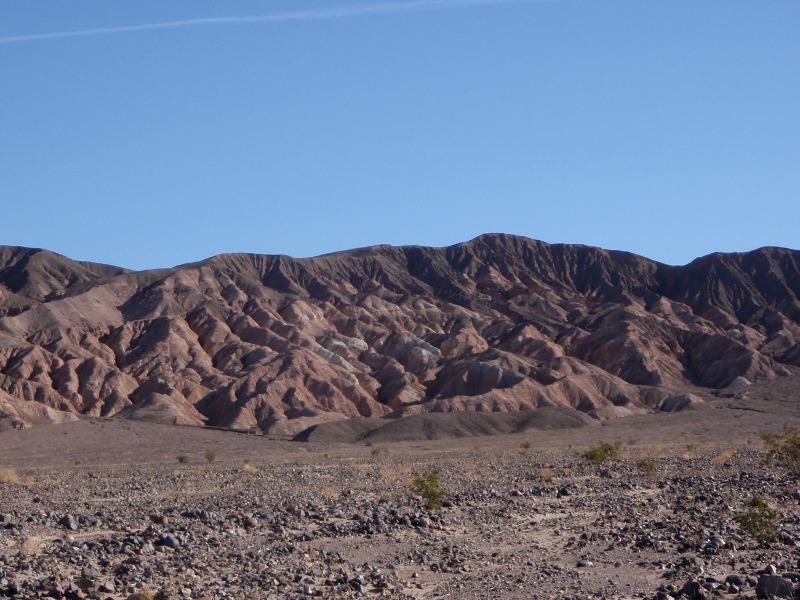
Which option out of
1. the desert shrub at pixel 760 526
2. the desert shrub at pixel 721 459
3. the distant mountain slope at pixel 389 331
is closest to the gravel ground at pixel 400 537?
the desert shrub at pixel 760 526

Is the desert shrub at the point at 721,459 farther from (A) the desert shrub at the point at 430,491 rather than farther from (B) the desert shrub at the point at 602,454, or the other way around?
(A) the desert shrub at the point at 430,491

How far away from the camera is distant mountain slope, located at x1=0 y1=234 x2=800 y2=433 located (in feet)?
314

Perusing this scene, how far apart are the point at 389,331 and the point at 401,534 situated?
106 m

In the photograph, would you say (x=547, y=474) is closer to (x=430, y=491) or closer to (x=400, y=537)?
(x=430, y=491)

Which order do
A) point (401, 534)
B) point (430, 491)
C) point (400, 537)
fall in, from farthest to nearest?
point (430, 491) < point (401, 534) < point (400, 537)

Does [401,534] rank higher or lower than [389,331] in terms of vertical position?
lower

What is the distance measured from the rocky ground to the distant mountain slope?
182ft

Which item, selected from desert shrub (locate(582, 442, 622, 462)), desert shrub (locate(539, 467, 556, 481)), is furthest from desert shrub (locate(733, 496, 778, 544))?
desert shrub (locate(582, 442, 622, 462))

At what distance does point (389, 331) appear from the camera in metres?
124

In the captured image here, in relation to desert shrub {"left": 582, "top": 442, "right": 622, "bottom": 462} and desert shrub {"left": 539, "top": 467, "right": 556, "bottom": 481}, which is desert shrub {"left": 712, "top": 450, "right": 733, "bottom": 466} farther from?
desert shrub {"left": 539, "top": 467, "right": 556, "bottom": 481}

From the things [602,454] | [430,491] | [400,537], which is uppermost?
[430,491]

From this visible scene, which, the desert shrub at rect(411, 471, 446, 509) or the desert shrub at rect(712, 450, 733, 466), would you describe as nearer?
the desert shrub at rect(411, 471, 446, 509)

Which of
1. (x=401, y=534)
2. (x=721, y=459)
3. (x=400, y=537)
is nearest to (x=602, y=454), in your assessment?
(x=721, y=459)

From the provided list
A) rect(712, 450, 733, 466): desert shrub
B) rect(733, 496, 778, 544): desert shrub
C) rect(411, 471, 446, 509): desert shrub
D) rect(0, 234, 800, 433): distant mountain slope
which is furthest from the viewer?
rect(0, 234, 800, 433): distant mountain slope
